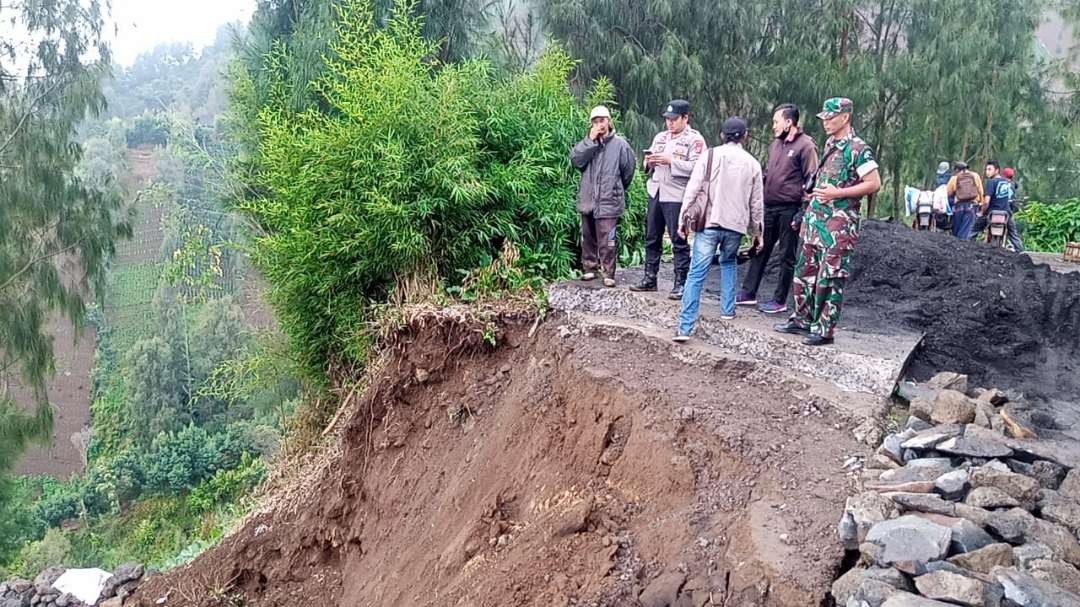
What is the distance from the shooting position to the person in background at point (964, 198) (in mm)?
12297

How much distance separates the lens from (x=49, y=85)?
56.9ft

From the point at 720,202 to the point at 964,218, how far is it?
8.43 metres

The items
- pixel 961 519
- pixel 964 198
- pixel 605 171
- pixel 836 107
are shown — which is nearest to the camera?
pixel 961 519

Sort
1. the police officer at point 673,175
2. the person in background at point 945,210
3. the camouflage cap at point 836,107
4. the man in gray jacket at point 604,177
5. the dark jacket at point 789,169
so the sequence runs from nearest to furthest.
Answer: the camouflage cap at point 836,107, the dark jacket at point 789,169, the police officer at point 673,175, the man in gray jacket at point 604,177, the person in background at point 945,210

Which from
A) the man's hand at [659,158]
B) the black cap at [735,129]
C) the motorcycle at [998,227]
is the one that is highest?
the black cap at [735,129]

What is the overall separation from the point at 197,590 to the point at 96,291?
494 inches

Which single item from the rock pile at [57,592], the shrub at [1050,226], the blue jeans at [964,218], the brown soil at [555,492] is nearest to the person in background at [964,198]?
the blue jeans at [964,218]

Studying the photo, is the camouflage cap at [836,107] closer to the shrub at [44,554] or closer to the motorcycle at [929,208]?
the motorcycle at [929,208]

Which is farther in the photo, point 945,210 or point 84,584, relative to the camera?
point 945,210

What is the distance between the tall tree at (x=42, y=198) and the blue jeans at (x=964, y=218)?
1708cm

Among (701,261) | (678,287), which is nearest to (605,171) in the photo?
(678,287)

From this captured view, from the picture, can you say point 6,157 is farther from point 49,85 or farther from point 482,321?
point 482,321

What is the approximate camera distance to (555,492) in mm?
5461

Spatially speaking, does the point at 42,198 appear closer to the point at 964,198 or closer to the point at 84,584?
the point at 84,584
